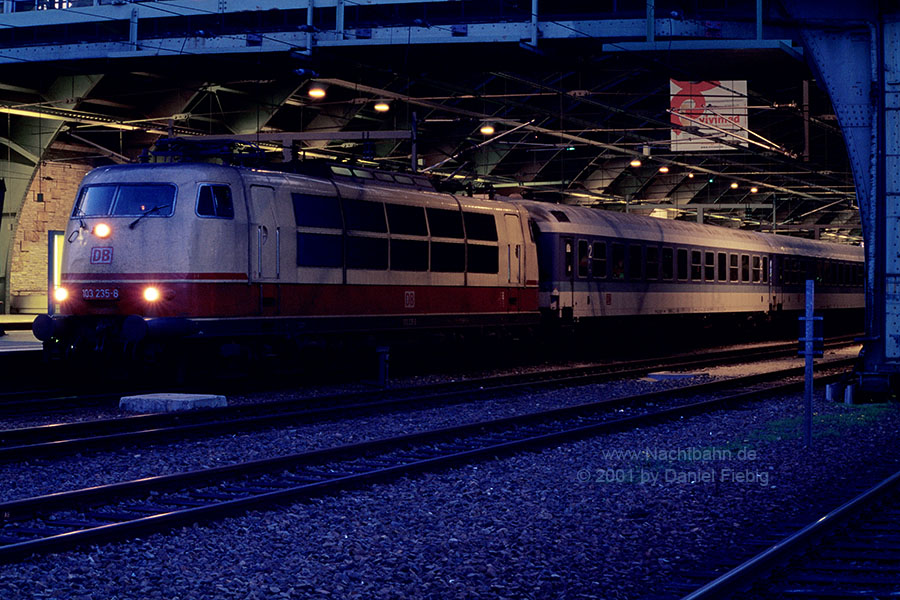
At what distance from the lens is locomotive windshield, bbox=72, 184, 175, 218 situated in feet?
50.4

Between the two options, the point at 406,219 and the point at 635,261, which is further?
the point at 635,261

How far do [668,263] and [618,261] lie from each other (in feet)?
8.82

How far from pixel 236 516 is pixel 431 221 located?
440 inches

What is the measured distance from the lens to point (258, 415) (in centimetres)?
1420

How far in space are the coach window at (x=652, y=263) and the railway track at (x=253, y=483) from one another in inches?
524

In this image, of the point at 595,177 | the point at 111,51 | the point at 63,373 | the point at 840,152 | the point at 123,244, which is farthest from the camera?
the point at 595,177

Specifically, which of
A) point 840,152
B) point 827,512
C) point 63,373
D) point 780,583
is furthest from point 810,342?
point 840,152

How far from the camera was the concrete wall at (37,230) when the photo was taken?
33031 mm

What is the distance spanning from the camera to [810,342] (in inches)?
448

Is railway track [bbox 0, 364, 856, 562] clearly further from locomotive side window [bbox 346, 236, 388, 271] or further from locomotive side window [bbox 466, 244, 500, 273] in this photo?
locomotive side window [bbox 466, 244, 500, 273]

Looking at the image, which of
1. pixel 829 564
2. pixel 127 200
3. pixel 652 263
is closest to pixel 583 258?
pixel 652 263

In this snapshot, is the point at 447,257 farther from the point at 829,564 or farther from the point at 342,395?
the point at 829,564

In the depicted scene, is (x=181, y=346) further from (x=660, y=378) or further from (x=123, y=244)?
(x=660, y=378)

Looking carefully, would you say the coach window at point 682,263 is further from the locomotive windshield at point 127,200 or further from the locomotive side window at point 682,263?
the locomotive windshield at point 127,200
